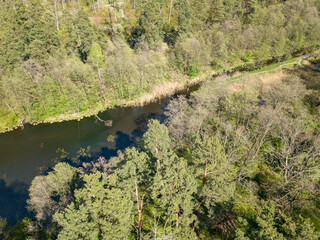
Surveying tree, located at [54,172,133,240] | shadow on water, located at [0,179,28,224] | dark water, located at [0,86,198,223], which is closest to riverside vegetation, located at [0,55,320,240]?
tree, located at [54,172,133,240]

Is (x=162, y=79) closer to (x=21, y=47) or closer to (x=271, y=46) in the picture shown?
(x=21, y=47)

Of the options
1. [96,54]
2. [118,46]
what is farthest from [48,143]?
[118,46]

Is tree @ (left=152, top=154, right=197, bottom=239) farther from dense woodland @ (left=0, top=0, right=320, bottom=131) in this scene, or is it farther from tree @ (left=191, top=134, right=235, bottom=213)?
dense woodland @ (left=0, top=0, right=320, bottom=131)

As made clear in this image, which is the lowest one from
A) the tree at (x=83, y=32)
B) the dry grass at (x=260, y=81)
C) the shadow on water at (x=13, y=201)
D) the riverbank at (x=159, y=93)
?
the shadow on water at (x=13, y=201)

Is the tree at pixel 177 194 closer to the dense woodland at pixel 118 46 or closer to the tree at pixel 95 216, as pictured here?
the tree at pixel 95 216

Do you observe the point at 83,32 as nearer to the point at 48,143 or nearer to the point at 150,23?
the point at 150,23

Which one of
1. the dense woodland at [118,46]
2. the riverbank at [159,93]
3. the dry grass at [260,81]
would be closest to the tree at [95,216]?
the riverbank at [159,93]
